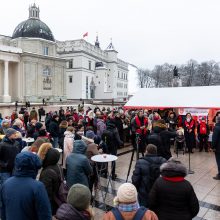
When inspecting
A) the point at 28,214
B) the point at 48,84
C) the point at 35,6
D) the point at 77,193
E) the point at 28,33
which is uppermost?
the point at 35,6

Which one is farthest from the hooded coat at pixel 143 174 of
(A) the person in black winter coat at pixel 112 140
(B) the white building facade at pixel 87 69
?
(B) the white building facade at pixel 87 69

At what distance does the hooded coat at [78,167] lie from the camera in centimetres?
538

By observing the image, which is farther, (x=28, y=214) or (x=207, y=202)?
(x=207, y=202)

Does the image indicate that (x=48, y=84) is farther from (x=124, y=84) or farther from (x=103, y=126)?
(x=124, y=84)

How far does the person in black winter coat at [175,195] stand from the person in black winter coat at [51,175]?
5.31 ft

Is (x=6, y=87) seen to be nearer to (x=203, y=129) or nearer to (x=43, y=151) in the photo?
(x=203, y=129)

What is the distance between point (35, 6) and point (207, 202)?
185 ft

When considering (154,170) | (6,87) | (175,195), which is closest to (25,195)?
(175,195)

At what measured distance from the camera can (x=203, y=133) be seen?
45.5 ft

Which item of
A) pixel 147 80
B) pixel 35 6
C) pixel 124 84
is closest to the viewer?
pixel 35 6

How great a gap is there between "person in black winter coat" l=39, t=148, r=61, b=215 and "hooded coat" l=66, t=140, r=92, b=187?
0.73m

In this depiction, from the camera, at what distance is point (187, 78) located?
265 feet

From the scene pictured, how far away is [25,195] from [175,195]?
201cm

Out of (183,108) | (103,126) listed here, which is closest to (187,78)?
(183,108)
